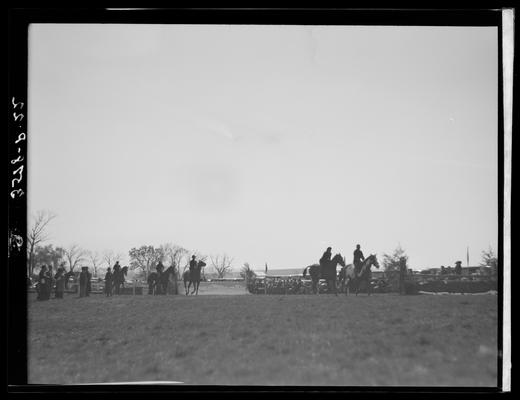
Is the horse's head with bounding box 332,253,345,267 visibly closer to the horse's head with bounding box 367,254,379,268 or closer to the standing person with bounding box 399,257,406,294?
the horse's head with bounding box 367,254,379,268

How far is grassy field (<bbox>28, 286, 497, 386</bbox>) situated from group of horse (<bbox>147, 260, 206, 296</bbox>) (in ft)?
4.05

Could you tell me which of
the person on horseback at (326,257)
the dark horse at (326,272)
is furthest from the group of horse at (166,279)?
the person on horseback at (326,257)

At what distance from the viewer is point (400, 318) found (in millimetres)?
8391

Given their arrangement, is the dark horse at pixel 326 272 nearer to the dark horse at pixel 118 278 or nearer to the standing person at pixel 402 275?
the standing person at pixel 402 275

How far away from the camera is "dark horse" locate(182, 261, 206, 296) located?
10570 mm

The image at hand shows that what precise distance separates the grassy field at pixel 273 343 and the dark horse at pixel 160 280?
4.31 ft

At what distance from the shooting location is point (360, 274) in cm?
1063

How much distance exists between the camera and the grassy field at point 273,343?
6.74 m

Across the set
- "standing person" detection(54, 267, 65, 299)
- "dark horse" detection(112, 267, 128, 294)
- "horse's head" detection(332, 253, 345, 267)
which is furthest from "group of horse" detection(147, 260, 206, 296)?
"horse's head" detection(332, 253, 345, 267)

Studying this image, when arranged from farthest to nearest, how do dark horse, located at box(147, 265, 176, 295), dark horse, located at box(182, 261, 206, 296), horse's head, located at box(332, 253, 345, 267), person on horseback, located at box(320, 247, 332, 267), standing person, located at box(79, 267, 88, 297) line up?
dark horse, located at box(147, 265, 176, 295), standing person, located at box(79, 267, 88, 297), dark horse, located at box(182, 261, 206, 296), horse's head, located at box(332, 253, 345, 267), person on horseback, located at box(320, 247, 332, 267)

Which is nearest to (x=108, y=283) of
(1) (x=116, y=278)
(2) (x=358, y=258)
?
(1) (x=116, y=278)

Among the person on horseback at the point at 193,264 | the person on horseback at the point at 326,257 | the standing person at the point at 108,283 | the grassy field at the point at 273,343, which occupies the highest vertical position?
the person on horseback at the point at 326,257
